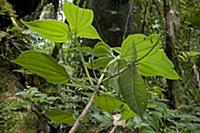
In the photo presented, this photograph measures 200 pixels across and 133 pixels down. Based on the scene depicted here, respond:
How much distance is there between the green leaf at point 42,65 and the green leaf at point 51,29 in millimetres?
34

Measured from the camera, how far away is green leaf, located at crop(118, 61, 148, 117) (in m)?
0.50

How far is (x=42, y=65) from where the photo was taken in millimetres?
556

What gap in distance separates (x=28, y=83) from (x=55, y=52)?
0.27 m

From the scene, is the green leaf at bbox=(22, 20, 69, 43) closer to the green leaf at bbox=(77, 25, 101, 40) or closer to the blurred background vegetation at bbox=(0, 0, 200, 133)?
the green leaf at bbox=(77, 25, 101, 40)

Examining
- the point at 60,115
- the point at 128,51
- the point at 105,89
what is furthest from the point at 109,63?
the point at 105,89

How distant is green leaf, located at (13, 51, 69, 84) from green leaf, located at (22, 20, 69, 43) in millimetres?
34

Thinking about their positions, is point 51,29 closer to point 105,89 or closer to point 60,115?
point 60,115

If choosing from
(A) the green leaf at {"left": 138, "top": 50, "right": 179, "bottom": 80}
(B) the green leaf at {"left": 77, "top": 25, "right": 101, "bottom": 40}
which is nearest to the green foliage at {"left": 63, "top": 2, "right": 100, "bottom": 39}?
(B) the green leaf at {"left": 77, "top": 25, "right": 101, "bottom": 40}

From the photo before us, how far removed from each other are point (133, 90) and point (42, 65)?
0.48 feet

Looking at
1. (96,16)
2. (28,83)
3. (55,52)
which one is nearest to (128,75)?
(28,83)

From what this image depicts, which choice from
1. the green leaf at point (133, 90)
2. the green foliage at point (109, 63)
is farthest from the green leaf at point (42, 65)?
the green leaf at point (133, 90)

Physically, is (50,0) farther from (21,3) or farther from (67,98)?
(67,98)

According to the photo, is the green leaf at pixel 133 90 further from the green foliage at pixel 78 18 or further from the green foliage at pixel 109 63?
the green foliage at pixel 78 18

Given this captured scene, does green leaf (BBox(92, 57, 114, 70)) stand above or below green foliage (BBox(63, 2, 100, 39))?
below
